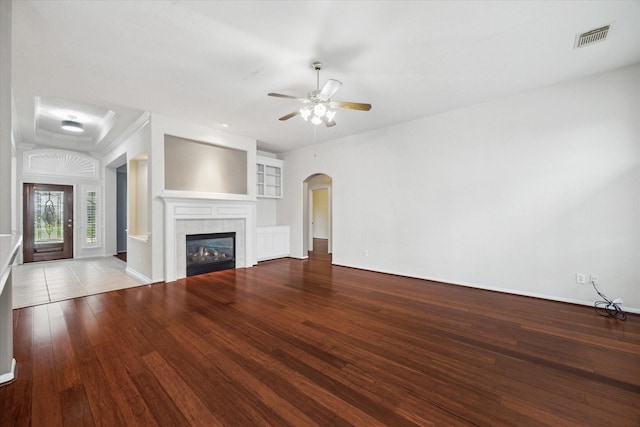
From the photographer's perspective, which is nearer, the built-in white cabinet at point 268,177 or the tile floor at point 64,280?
the tile floor at point 64,280

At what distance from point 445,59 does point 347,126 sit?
247 cm

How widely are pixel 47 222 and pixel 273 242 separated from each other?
5.96 meters

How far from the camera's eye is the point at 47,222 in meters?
6.55

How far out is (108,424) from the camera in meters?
1.48

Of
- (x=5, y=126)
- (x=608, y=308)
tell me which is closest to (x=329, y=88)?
(x=5, y=126)

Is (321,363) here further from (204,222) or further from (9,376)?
(204,222)

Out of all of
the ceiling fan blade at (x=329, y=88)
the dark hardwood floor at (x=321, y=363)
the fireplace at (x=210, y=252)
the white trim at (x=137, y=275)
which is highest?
the ceiling fan blade at (x=329, y=88)

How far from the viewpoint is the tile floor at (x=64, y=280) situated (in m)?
3.81

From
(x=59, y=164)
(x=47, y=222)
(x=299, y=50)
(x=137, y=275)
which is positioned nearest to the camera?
(x=299, y=50)

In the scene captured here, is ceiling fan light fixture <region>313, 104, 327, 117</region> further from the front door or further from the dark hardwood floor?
the front door

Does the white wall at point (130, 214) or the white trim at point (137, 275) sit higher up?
the white wall at point (130, 214)

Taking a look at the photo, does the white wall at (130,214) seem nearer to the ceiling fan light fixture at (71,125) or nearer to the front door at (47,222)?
the ceiling fan light fixture at (71,125)

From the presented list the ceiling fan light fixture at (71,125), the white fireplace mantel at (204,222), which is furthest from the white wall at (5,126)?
the ceiling fan light fixture at (71,125)

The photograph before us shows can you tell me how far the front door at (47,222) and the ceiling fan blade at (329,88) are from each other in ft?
26.4
